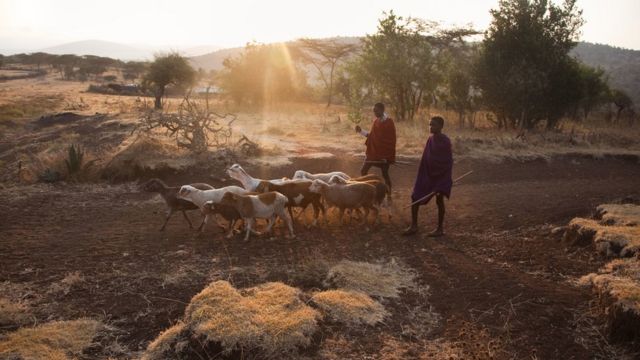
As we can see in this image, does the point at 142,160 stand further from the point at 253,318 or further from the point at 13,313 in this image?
the point at 253,318

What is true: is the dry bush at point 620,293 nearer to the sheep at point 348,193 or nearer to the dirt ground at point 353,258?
the dirt ground at point 353,258

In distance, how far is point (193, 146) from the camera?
43.3 ft

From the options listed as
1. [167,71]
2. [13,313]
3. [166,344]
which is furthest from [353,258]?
[167,71]

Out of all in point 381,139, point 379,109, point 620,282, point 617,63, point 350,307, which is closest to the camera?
point 350,307

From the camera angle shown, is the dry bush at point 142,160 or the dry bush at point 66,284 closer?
the dry bush at point 66,284

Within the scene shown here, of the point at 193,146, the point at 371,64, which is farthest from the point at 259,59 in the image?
the point at 193,146

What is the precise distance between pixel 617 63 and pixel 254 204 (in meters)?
71.7

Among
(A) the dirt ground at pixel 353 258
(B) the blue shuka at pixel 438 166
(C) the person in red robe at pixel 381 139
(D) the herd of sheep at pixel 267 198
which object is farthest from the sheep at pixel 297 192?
(B) the blue shuka at pixel 438 166

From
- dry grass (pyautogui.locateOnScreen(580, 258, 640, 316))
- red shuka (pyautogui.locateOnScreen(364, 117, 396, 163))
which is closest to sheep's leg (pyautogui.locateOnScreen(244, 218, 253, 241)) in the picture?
red shuka (pyautogui.locateOnScreen(364, 117, 396, 163))

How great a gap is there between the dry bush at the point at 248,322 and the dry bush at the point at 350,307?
0.23 m

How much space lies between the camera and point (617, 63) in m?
64.8

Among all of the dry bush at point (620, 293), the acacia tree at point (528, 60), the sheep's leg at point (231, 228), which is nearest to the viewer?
the dry bush at point (620, 293)

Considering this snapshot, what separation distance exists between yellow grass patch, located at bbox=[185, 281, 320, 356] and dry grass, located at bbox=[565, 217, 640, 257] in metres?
4.53

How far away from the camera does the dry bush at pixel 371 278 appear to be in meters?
6.12
